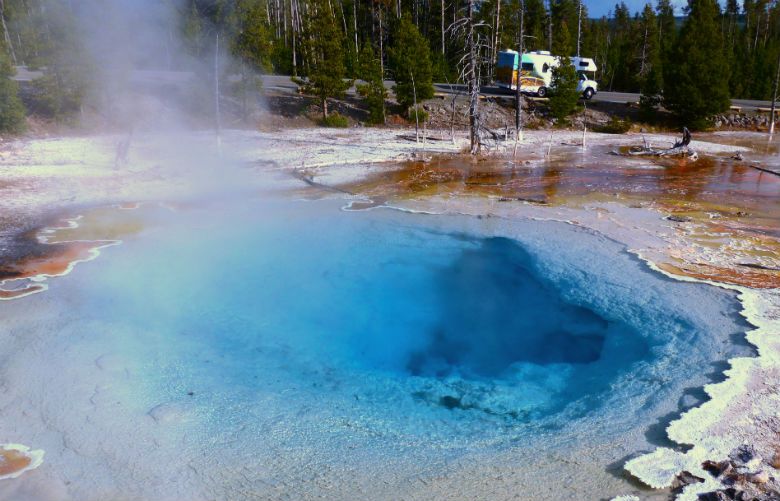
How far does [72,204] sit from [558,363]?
7.06 meters

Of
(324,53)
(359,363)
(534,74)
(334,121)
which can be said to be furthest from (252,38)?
(359,363)

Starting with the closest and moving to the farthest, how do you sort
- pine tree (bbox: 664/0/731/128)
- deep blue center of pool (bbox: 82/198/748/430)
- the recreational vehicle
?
deep blue center of pool (bbox: 82/198/748/430), pine tree (bbox: 664/0/731/128), the recreational vehicle

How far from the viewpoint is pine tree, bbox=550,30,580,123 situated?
17.7 meters

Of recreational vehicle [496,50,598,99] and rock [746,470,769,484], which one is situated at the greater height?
recreational vehicle [496,50,598,99]

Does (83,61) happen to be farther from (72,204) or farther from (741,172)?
(741,172)

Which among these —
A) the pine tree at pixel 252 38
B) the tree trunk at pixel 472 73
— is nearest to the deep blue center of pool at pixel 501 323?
the tree trunk at pixel 472 73

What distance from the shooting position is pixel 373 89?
16922 mm

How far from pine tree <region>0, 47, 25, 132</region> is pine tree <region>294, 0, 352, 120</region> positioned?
707 cm

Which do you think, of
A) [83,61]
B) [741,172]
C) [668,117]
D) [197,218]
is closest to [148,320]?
[197,218]

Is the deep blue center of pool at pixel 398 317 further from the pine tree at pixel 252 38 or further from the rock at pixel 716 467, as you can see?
the pine tree at pixel 252 38

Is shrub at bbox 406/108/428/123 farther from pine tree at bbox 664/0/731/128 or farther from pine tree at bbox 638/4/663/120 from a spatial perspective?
pine tree at bbox 664/0/731/128

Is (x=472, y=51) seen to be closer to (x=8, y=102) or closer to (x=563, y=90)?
(x=563, y=90)

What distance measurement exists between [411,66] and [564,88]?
4886 millimetres

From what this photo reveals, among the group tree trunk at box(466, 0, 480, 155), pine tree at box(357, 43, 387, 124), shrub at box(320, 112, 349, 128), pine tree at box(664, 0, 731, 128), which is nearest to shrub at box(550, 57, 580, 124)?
pine tree at box(664, 0, 731, 128)
